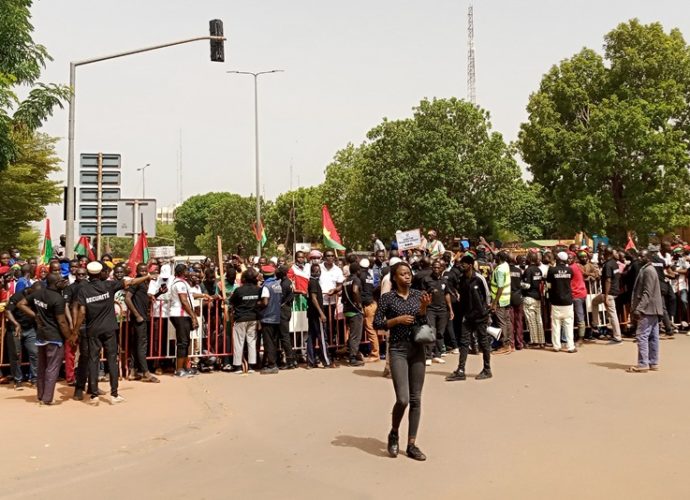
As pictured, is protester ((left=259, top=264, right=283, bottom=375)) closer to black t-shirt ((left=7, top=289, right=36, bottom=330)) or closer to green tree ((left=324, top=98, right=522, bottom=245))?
black t-shirt ((left=7, top=289, right=36, bottom=330))

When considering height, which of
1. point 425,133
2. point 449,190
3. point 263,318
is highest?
point 425,133

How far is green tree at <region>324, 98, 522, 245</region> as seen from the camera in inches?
1535

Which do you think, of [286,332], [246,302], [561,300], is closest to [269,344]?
[286,332]

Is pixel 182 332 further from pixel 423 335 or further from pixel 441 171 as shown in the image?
pixel 441 171

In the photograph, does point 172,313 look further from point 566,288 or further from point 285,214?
point 285,214

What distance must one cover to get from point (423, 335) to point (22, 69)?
13.9m

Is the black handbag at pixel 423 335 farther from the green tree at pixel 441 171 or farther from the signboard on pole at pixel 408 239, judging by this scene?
the green tree at pixel 441 171

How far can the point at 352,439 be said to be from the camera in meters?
7.25

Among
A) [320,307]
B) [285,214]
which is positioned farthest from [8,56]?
[285,214]

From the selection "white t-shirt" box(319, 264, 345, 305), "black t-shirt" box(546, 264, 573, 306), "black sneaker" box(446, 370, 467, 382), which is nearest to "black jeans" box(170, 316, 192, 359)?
"white t-shirt" box(319, 264, 345, 305)

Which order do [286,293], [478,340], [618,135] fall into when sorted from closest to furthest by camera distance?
1. [478,340]
2. [286,293]
3. [618,135]

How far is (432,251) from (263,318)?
7189 mm

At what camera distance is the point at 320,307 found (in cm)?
1191

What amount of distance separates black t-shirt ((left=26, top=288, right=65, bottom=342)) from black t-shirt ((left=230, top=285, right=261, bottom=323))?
10.1 feet
